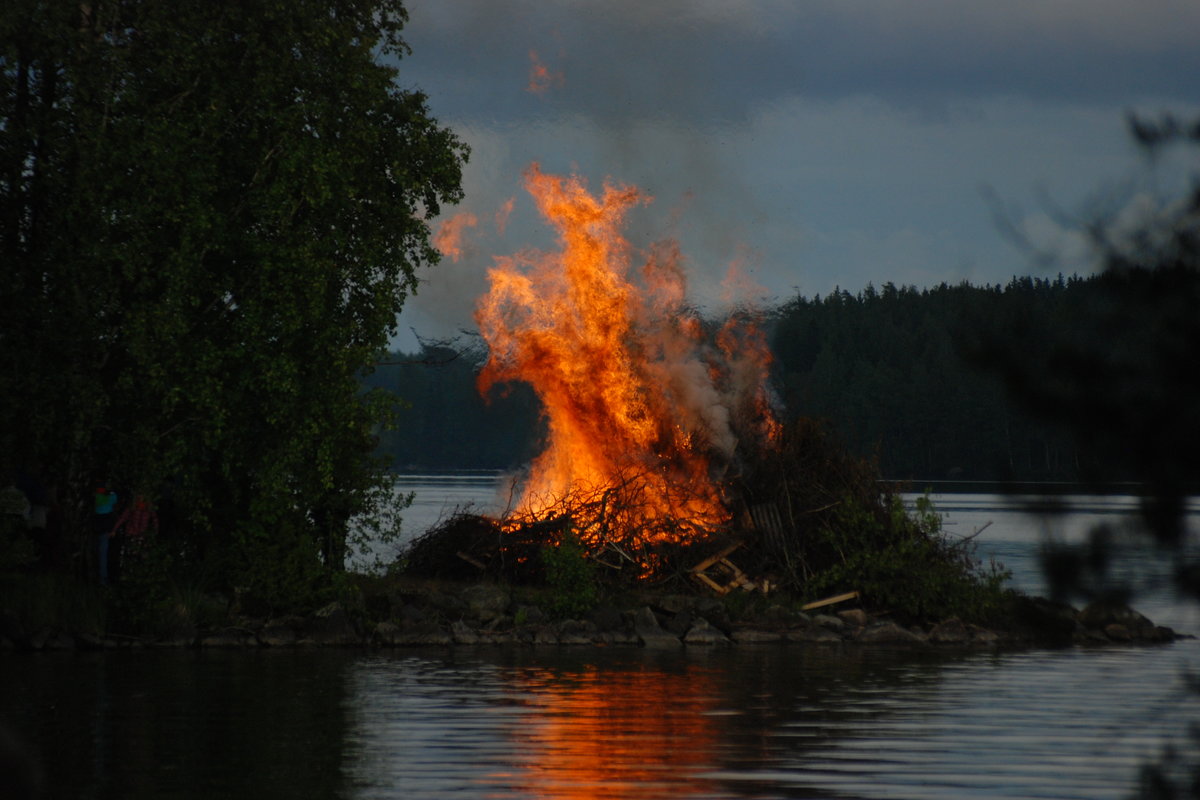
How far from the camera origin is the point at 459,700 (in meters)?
16.5

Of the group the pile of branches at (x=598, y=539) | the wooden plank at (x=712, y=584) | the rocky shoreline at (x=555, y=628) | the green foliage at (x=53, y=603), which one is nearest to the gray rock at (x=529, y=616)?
the rocky shoreline at (x=555, y=628)

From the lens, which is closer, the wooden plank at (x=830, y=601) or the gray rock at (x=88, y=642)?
the gray rock at (x=88, y=642)

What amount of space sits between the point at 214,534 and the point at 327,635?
2542 millimetres

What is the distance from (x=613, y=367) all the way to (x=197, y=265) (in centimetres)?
951

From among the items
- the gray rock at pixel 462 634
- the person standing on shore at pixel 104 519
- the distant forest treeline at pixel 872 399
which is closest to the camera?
the person standing on shore at pixel 104 519

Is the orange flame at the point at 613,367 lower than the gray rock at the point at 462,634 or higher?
higher

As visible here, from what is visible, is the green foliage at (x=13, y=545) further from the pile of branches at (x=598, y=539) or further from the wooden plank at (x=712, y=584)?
the wooden plank at (x=712, y=584)

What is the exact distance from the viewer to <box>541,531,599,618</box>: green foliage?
23.7 meters

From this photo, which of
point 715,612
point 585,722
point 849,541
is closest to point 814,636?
point 715,612

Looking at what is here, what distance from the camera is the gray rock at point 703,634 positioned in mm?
23281

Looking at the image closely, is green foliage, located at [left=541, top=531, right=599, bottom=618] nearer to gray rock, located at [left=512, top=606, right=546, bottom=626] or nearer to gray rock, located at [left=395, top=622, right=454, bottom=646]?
gray rock, located at [left=512, top=606, right=546, bottom=626]

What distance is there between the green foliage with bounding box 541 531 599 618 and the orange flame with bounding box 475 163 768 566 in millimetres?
2549

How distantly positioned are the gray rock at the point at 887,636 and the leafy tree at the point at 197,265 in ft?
28.4

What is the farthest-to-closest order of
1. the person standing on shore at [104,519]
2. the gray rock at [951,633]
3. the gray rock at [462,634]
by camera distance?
the gray rock at [951,633] < the gray rock at [462,634] < the person standing on shore at [104,519]
